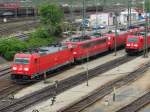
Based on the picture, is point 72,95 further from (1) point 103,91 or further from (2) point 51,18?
(2) point 51,18

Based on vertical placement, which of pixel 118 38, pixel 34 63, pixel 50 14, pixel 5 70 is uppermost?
pixel 50 14

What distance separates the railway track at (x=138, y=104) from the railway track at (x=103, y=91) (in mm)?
2848

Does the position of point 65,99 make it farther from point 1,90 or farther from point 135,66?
point 135,66

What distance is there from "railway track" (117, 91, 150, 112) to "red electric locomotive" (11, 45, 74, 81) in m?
10.7

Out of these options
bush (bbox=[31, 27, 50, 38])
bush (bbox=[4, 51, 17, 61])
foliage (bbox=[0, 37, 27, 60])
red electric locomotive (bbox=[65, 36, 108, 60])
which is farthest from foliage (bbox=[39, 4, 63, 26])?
bush (bbox=[4, 51, 17, 61])

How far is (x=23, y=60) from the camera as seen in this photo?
138 feet

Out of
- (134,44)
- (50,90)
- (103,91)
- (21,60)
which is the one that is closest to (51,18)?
(134,44)

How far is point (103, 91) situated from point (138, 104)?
5.06 m

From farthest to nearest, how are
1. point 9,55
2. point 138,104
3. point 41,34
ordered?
point 41,34 → point 9,55 → point 138,104

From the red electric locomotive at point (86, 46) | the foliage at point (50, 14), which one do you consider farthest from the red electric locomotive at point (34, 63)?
the foliage at point (50, 14)

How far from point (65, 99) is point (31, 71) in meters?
6.58

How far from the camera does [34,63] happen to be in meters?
42.1

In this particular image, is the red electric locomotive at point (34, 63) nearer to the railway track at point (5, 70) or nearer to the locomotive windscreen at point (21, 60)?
the locomotive windscreen at point (21, 60)

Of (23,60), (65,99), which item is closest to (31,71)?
(23,60)
